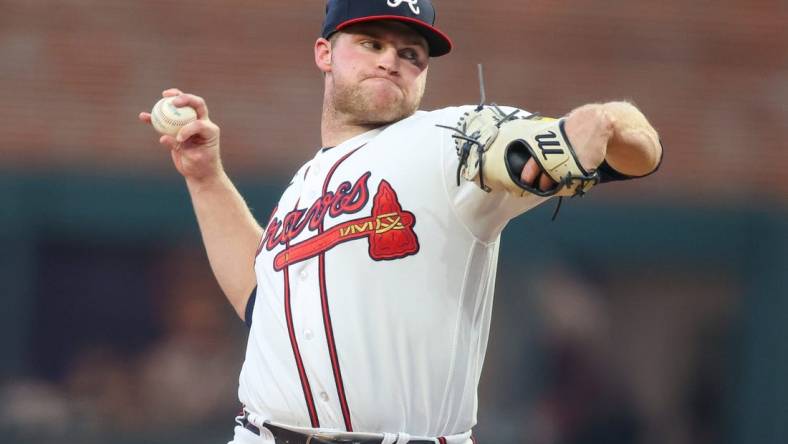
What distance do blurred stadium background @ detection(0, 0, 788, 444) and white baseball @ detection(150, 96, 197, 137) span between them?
14.0ft

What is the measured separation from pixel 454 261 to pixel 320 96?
5.44m

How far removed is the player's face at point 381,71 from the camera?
3.29 metres

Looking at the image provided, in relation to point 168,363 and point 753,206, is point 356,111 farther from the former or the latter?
point 753,206

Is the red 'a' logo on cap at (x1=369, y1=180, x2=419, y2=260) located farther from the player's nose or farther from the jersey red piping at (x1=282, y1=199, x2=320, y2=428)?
the player's nose

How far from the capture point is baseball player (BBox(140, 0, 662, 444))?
2.99 meters

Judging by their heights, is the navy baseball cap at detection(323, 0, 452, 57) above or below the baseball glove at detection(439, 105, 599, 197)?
above

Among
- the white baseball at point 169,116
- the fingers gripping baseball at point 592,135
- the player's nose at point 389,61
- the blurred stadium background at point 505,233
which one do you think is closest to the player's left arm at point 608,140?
the fingers gripping baseball at point 592,135

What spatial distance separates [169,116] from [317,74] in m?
4.80

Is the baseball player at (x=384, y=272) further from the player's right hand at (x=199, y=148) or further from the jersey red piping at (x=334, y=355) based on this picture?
the player's right hand at (x=199, y=148)

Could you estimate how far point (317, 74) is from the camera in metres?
8.30

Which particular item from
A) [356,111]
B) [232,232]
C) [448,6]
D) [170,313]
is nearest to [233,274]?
[232,232]

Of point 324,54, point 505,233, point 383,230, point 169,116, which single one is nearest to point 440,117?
point 383,230

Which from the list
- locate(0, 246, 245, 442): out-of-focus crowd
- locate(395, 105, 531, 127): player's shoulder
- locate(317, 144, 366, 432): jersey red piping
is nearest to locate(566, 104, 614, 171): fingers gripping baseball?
locate(395, 105, 531, 127): player's shoulder

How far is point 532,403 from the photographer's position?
25.4 ft
